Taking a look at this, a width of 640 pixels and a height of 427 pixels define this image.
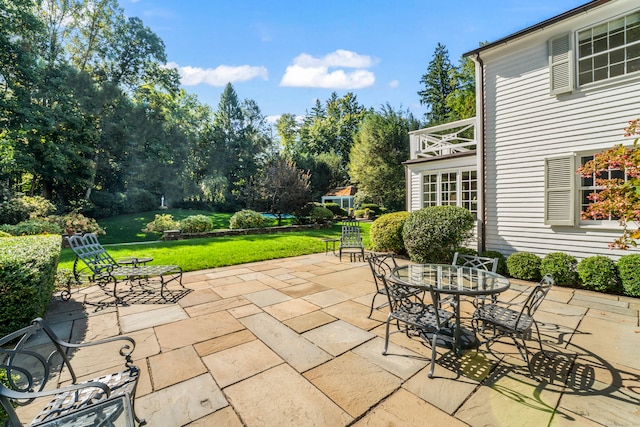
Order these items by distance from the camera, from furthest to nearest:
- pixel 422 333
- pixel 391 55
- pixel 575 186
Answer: pixel 391 55 → pixel 575 186 → pixel 422 333

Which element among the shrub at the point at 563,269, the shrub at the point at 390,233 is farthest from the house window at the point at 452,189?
the shrub at the point at 563,269

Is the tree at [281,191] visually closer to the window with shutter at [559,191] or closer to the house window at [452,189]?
the house window at [452,189]

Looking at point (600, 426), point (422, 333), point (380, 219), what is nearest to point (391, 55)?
point (380, 219)

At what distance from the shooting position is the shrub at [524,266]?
6.02 meters

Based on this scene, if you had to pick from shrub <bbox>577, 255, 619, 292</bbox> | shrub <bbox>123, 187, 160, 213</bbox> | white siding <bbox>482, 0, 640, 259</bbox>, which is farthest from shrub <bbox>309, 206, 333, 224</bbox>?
shrub <bbox>123, 187, 160, 213</bbox>

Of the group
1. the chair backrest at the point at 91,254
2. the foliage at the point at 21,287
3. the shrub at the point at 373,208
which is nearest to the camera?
the foliage at the point at 21,287

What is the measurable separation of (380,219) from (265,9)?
7.55m

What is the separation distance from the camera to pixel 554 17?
235 inches

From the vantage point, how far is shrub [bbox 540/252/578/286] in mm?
5586

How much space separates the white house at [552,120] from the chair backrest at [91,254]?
8513 mm

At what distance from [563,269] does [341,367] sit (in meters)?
5.41

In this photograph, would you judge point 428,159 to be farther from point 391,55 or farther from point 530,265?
point 391,55

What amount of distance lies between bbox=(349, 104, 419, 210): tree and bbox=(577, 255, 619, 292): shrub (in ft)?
57.4

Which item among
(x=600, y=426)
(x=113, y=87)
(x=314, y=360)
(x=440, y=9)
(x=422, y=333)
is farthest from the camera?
(x=113, y=87)
